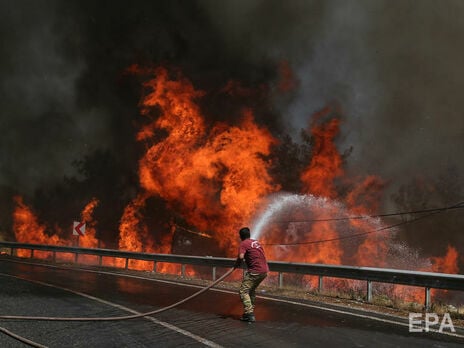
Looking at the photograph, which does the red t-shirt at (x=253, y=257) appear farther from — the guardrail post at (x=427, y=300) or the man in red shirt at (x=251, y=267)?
the guardrail post at (x=427, y=300)

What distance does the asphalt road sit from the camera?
556 cm

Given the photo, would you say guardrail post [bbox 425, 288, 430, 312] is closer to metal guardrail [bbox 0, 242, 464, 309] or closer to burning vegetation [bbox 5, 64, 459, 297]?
metal guardrail [bbox 0, 242, 464, 309]

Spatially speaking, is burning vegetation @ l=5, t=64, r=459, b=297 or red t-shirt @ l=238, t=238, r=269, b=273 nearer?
red t-shirt @ l=238, t=238, r=269, b=273

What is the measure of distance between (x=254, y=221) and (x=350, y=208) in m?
5.69

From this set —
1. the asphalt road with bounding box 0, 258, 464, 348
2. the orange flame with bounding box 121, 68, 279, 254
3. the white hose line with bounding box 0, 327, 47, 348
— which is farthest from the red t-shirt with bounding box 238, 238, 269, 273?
the orange flame with bounding box 121, 68, 279, 254

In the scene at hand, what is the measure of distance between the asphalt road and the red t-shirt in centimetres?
85

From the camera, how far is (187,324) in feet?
21.5

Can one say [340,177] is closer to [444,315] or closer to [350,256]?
[350,256]

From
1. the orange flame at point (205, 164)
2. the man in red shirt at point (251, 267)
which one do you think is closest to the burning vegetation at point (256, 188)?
the orange flame at point (205, 164)

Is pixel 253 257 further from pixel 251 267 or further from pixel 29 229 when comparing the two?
pixel 29 229

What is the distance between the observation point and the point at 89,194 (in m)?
37.6

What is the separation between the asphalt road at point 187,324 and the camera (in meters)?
5.56

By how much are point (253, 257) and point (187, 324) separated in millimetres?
1619

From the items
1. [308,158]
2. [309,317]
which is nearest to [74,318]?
[309,317]
